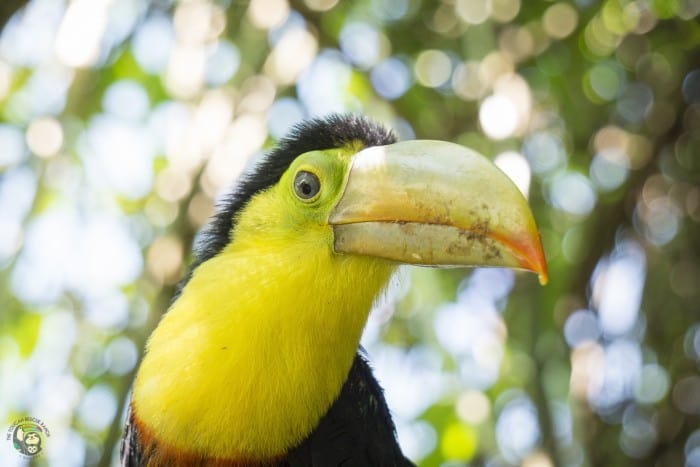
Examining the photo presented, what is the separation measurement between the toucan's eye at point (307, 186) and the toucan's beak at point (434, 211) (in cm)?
10

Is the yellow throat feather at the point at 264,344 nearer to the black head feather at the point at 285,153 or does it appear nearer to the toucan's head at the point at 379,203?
the toucan's head at the point at 379,203

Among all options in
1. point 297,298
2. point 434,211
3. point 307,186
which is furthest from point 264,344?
point 434,211

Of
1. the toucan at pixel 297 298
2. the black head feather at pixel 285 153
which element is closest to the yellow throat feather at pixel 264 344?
the toucan at pixel 297 298

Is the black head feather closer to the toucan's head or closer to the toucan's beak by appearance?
the toucan's head

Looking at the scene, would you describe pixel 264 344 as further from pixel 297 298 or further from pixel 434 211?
pixel 434 211

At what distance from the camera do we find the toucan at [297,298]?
98.5 inches

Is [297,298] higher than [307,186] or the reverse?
the reverse

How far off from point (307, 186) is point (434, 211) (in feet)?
1.42

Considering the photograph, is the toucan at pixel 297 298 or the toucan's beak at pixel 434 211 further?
the toucan at pixel 297 298

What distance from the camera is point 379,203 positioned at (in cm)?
257

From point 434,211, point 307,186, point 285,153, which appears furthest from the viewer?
point 285,153

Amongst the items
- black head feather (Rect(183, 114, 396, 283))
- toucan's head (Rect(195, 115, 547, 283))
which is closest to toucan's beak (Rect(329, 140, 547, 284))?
toucan's head (Rect(195, 115, 547, 283))

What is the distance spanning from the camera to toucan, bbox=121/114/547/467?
2502 mm

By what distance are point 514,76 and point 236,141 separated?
1.52m
